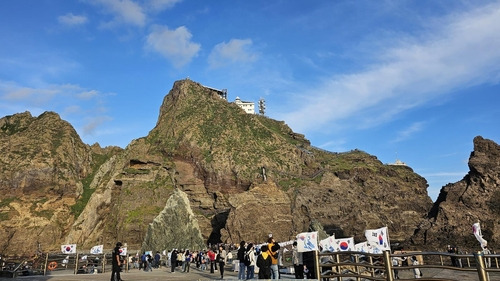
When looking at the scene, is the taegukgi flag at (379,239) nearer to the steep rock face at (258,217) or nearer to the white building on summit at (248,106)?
the steep rock face at (258,217)

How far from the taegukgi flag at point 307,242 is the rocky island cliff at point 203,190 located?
39.8 meters

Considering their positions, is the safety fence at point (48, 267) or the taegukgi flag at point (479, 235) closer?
the taegukgi flag at point (479, 235)

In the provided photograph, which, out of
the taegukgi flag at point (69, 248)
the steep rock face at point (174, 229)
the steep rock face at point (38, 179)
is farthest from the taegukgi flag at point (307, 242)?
the steep rock face at point (38, 179)

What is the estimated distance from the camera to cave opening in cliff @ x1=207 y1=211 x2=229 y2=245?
6962 centimetres

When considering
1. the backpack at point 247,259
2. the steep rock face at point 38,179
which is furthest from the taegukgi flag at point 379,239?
the steep rock face at point 38,179

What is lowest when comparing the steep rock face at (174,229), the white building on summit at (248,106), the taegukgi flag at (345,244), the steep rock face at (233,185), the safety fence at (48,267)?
the safety fence at (48,267)

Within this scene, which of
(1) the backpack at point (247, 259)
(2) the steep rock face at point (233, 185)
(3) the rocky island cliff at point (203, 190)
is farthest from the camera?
(2) the steep rock face at point (233, 185)

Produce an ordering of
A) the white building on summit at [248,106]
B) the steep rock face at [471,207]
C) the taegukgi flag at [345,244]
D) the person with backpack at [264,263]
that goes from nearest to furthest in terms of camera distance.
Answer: the person with backpack at [264,263], the taegukgi flag at [345,244], the steep rock face at [471,207], the white building on summit at [248,106]

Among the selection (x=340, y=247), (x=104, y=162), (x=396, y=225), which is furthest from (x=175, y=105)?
(x=340, y=247)

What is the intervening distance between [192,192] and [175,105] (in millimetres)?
31191

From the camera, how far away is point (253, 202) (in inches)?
2618

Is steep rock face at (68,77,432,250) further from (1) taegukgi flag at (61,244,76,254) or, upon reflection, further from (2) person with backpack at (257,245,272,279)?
(2) person with backpack at (257,245,272,279)

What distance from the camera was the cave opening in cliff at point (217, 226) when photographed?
69625 mm

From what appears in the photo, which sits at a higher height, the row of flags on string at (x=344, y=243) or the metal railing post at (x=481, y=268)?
the row of flags on string at (x=344, y=243)
